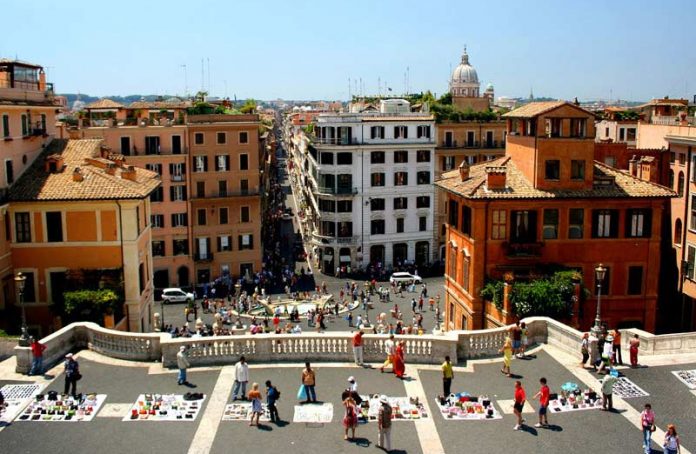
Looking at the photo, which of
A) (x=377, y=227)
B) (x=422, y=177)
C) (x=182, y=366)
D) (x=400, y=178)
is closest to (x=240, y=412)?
(x=182, y=366)

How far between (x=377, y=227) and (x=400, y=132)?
11.0 metres

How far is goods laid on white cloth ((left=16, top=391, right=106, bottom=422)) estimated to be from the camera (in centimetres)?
2481

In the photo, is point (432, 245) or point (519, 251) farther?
point (432, 245)

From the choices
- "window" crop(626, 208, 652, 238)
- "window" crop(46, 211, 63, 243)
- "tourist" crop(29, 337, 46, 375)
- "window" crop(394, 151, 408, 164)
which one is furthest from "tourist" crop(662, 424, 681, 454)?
"window" crop(394, 151, 408, 164)

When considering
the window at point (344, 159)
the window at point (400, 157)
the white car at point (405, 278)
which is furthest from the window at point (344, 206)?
the white car at point (405, 278)

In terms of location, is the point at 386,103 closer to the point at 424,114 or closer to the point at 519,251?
the point at 424,114

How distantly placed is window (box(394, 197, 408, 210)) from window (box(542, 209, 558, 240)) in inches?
1764

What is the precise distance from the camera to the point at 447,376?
26.0 metres

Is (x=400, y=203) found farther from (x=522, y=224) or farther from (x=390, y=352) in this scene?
(x=390, y=352)

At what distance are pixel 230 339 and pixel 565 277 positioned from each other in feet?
61.0

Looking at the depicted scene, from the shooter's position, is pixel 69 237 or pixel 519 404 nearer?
pixel 519 404

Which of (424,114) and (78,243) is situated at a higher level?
(424,114)

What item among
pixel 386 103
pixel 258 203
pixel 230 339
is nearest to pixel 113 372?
pixel 230 339

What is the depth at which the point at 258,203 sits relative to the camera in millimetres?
82125
